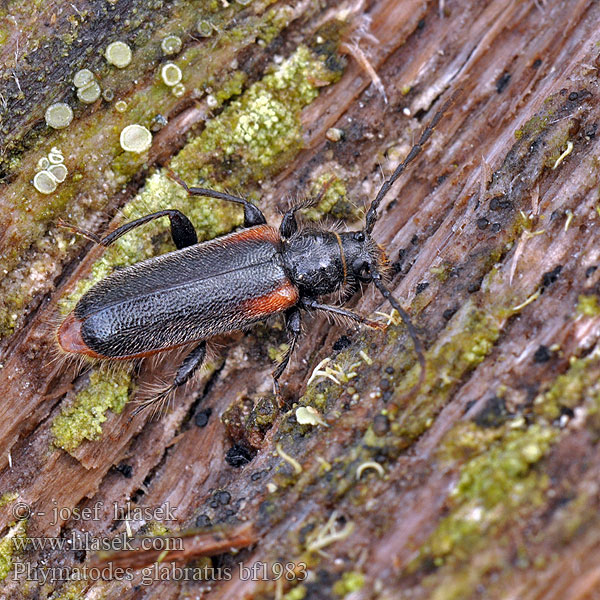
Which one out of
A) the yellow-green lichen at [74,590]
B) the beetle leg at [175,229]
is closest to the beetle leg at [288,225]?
the beetle leg at [175,229]

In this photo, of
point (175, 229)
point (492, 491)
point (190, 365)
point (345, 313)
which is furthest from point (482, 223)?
point (190, 365)

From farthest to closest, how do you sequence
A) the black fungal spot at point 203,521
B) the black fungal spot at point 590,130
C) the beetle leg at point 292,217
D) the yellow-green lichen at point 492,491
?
the beetle leg at point 292,217 < the black fungal spot at point 590,130 < the black fungal spot at point 203,521 < the yellow-green lichen at point 492,491

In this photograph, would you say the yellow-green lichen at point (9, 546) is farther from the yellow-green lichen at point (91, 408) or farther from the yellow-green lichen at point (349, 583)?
the yellow-green lichen at point (349, 583)

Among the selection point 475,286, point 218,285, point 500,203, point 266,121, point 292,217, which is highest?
point 500,203

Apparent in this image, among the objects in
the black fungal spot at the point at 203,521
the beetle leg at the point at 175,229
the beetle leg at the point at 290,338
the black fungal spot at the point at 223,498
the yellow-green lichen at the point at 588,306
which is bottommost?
the black fungal spot at the point at 203,521

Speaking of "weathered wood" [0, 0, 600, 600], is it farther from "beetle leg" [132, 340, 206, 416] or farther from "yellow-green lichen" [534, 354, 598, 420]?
"beetle leg" [132, 340, 206, 416]

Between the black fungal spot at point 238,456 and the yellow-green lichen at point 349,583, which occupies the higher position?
the yellow-green lichen at point 349,583

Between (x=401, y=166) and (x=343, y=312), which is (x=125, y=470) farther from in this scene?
(x=401, y=166)
